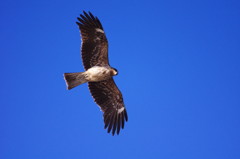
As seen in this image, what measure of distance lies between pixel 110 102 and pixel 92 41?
90.0 inches

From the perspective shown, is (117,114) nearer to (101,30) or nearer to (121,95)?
(121,95)

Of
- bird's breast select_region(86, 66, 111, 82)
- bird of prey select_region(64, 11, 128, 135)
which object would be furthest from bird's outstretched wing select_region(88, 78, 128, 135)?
bird's breast select_region(86, 66, 111, 82)

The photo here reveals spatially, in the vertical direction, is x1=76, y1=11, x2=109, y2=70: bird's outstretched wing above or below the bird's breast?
above

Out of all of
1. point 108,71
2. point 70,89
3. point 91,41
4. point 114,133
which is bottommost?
point 114,133

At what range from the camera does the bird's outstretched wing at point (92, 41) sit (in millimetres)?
10555

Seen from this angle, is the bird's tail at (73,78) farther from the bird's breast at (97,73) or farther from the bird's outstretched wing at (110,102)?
the bird's outstretched wing at (110,102)

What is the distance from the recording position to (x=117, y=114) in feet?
37.9

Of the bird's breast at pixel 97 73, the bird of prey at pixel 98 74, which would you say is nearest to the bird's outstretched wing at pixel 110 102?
the bird of prey at pixel 98 74

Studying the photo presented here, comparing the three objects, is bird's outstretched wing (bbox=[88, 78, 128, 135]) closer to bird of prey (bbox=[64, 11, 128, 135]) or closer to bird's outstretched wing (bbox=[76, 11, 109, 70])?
bird of prey (bbox=[64, 11, 128, 135])

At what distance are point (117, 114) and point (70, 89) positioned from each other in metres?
1.95

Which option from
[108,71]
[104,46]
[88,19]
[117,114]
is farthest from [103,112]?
[88,19]

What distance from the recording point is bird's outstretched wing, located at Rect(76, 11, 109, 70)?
34.6ft

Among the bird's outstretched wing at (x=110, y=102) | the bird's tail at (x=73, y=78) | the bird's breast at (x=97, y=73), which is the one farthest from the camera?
the bird's outstretched wing at (x=110, y=102)

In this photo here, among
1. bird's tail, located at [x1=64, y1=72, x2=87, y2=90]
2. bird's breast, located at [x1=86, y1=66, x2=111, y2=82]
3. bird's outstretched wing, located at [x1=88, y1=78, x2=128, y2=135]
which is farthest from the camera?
bird's outstretched wing, located at [x1=88, y1=78, x2=128, y2=135]
